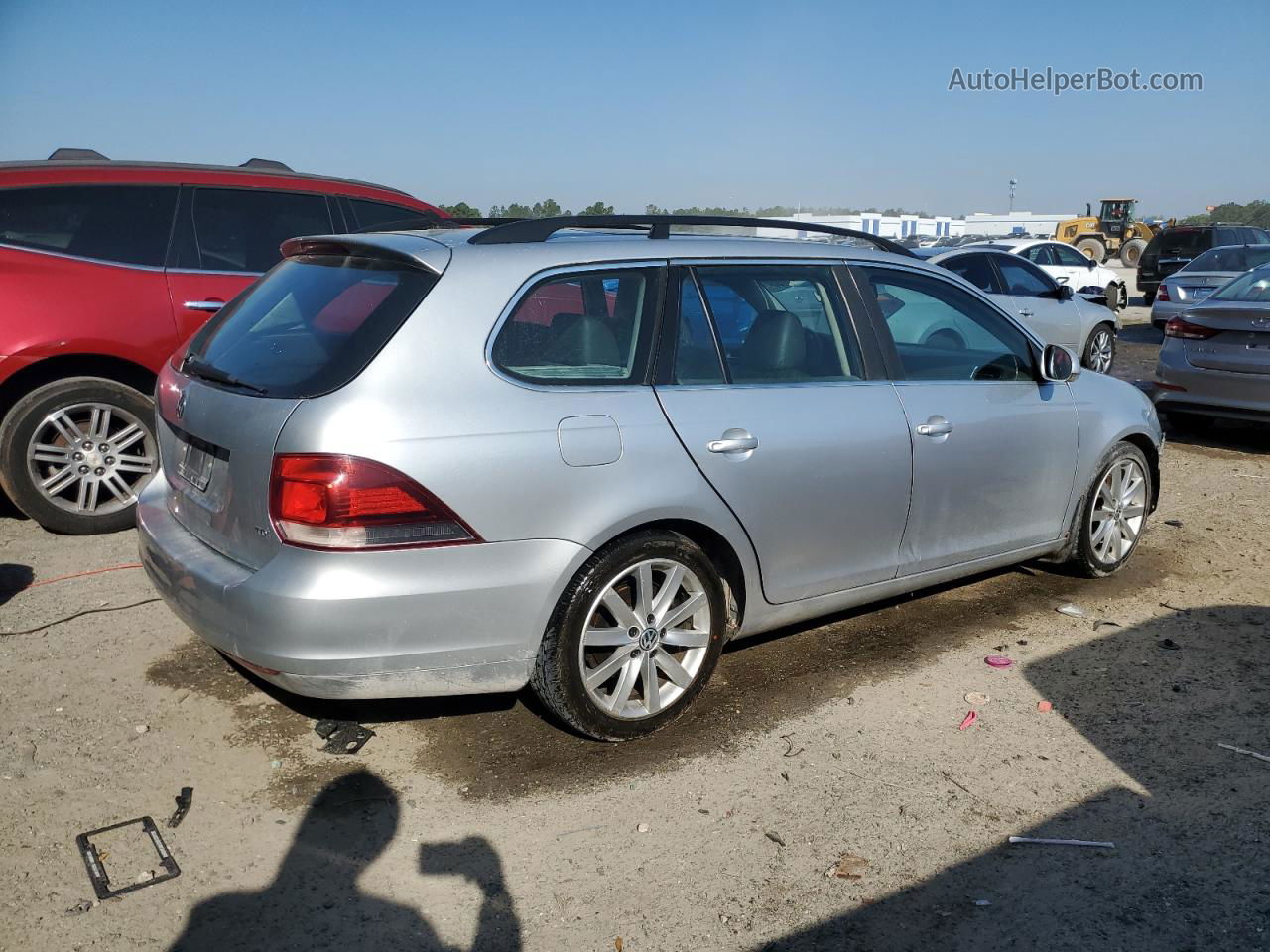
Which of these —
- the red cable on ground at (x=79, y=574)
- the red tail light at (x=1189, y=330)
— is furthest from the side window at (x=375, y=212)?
the red tail light at (x=1189, y=330)

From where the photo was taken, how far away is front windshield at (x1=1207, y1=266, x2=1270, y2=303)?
29.8 feet

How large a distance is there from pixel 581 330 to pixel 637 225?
757 millimetres

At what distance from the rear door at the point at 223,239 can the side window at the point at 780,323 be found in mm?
3448

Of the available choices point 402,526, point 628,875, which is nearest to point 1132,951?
point 628,875

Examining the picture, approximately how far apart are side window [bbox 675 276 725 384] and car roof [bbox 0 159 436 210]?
12.9ft

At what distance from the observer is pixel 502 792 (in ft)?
11.5

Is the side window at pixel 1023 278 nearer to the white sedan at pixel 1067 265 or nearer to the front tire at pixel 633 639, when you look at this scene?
the white sedan at pixel 1067 265

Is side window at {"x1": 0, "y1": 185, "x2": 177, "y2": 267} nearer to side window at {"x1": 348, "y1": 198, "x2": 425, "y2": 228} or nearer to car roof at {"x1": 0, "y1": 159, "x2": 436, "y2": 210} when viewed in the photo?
car roof at {"x1": 0, "y1": 159, "x2": 436, "y2": 210}

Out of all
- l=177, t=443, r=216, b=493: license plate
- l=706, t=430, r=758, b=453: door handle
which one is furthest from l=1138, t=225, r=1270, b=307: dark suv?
l=177, t=443, r=216, b=493: license plate

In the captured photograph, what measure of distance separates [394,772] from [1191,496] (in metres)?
6.06

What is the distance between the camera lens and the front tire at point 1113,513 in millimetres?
5438

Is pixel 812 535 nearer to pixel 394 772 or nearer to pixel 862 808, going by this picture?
pixel 862 808

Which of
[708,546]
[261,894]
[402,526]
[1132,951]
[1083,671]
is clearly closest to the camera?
[1132,951]

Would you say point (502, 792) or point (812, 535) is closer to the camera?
point (502, 792)
